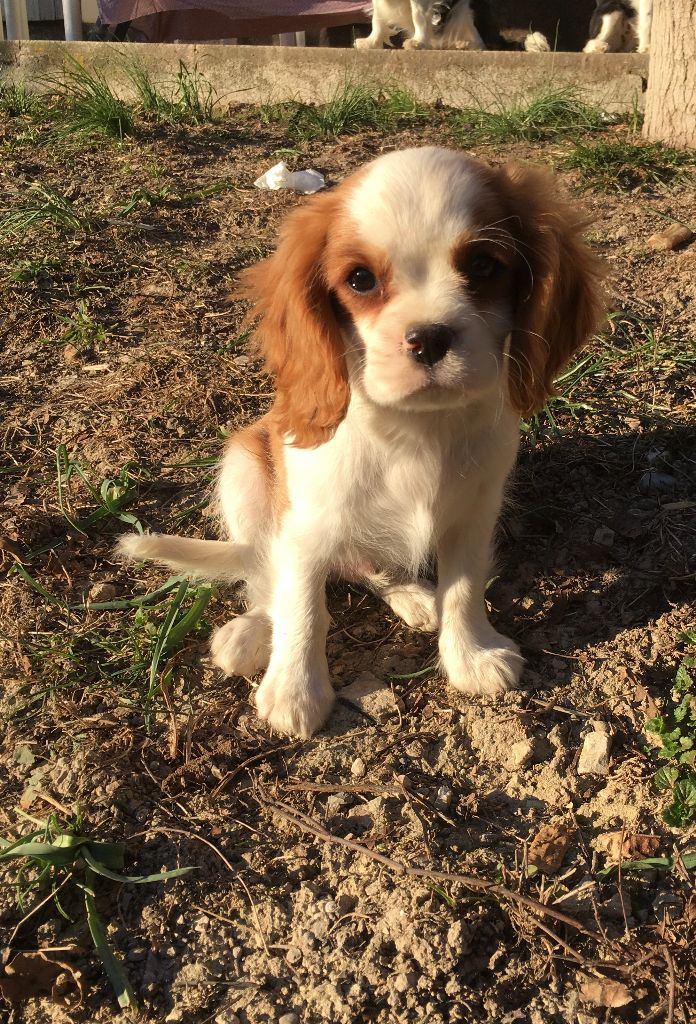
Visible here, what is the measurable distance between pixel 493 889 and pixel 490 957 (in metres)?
0.15

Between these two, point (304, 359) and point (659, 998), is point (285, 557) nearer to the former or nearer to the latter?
point (304, 359)

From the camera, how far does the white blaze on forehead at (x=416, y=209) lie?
7.55 ft

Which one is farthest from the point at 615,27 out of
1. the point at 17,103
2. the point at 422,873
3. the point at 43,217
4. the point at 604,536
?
the point at 422,873

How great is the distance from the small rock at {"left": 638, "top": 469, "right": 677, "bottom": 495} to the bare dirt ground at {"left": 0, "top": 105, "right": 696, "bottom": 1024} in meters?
0.01

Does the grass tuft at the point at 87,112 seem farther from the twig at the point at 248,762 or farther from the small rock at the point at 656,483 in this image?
the twig at the point at 248,762

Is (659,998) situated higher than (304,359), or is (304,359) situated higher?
(304,359)

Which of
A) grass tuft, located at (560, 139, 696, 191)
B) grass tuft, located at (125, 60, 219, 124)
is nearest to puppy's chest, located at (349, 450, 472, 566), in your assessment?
grass tuft, located at (560, 139, 696, 191)

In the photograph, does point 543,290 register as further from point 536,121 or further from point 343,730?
point 536,121

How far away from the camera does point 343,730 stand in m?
2.86

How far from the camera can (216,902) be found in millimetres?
2416

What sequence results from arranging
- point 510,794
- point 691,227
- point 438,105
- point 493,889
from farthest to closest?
point 438,105 < point 691,227 < point 510,794 < point 493,889

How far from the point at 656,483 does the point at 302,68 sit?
4.62 meters

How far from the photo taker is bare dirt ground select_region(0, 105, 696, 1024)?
2268mm

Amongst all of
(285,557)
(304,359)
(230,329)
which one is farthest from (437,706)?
(230,329)
